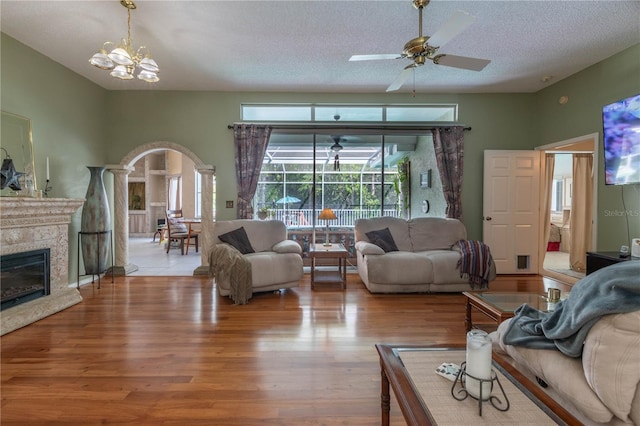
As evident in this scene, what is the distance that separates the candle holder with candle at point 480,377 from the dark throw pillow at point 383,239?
321cm

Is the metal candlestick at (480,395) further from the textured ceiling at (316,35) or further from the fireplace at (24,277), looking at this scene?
the fireplace at (24,277)

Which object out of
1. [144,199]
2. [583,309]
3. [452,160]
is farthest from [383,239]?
[144,199]

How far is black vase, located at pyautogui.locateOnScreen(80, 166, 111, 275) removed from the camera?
4.38m

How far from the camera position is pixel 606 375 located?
113 cm

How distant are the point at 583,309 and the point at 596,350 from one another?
0.16 meters

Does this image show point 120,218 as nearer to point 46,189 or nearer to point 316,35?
point 46,189

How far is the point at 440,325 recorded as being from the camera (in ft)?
9.95

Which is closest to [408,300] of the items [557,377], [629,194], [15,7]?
[557,377]

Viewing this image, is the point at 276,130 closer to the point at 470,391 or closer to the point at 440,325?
the point at 440,325

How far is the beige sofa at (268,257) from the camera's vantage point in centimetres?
379

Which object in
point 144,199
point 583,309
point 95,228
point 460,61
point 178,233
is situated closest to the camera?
point 583,309

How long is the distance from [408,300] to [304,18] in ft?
11.0

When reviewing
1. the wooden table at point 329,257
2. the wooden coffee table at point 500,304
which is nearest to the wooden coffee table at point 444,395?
the wooden coffee table at point 500,304

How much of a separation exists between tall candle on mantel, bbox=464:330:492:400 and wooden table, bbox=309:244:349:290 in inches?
119
